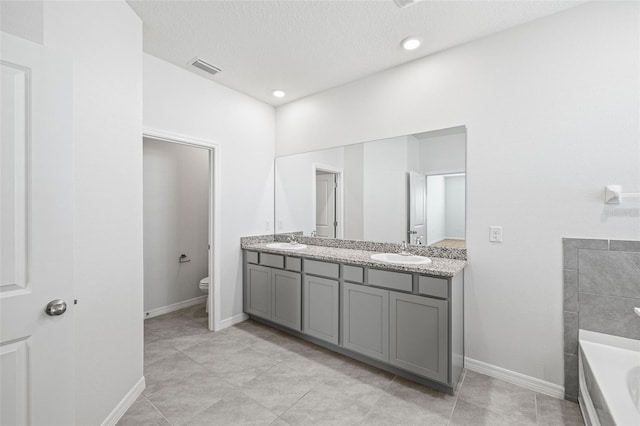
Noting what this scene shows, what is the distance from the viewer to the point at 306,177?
11.6 feet

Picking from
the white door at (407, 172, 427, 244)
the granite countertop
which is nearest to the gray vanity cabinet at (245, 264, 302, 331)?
the granite countertop

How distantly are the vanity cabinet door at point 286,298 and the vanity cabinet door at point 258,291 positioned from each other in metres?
Answer: 0.08

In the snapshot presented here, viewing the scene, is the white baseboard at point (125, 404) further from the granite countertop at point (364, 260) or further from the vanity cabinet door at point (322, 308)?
the granite countertop at point (364, 260)

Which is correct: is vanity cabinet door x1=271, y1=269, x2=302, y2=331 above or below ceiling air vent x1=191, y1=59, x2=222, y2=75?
below

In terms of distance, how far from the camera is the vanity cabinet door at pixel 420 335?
6.55 ft

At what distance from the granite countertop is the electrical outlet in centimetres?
28

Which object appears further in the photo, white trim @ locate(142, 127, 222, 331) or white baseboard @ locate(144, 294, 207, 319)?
white baseboard @ locate(144, 294, 207, 319)

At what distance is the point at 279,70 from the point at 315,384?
2810 millimetres

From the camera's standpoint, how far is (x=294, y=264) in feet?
9.49

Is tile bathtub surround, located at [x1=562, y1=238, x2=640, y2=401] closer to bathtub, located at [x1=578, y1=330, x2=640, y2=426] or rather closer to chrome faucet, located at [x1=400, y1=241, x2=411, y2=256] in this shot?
bathtub, located at [x1=578, y1=330, x2=640, y2=426]

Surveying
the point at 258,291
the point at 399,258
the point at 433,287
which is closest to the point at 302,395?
the point at 433,287

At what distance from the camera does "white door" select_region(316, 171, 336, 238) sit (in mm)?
3287

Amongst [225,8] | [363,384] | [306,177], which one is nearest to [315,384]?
[363,384]

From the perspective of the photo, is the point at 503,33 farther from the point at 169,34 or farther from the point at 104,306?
the point at 104,306
